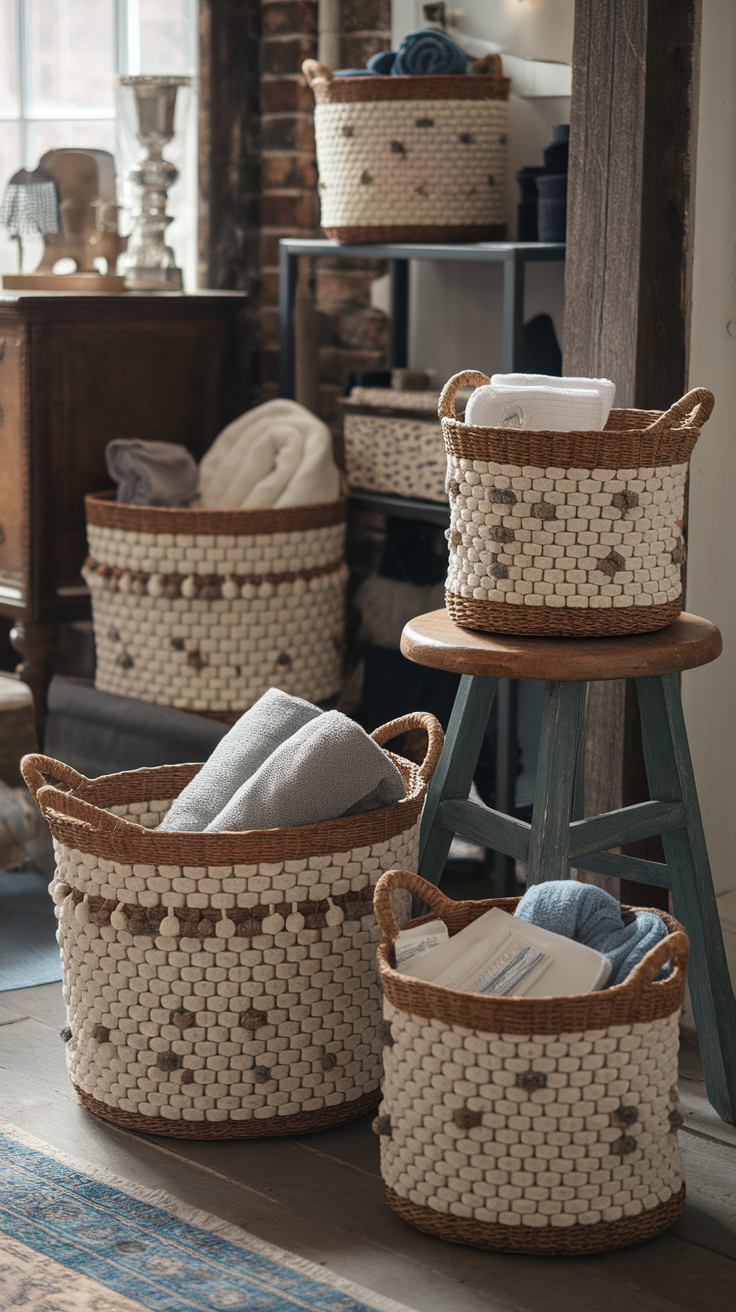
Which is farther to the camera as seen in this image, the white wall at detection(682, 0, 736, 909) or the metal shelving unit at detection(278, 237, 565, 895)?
the metal shelving unit at detection(278, 237, 565, 895)

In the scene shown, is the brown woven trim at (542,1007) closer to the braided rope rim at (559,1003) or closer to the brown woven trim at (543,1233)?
the braided rope rim at (559,1003)

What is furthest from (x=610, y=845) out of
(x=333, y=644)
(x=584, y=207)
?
(x=333, y=644)

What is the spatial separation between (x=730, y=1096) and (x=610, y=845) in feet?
1.14

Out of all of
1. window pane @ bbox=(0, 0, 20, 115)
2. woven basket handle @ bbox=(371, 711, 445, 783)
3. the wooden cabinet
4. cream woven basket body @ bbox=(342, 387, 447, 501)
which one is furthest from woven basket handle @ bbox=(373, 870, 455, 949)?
window pane @ bbox=(0, 0, 20, 115)

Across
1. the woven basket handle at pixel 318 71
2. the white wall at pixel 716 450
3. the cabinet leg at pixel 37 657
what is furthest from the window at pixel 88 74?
the white wall at pixel 716 450

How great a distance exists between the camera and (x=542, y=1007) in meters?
1.45

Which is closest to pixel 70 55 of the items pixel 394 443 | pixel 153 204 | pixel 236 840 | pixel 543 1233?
pixel 153 204

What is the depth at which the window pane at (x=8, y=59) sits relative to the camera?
131 inches

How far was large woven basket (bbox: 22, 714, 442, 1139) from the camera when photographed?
168 cm

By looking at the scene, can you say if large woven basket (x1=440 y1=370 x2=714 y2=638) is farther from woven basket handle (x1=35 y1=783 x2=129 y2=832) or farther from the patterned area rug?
the patterned area rug

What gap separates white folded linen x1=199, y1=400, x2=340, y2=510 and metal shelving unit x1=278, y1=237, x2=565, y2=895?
112mm

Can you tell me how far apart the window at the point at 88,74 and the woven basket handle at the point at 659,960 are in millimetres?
2024

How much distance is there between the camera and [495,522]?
1.70m

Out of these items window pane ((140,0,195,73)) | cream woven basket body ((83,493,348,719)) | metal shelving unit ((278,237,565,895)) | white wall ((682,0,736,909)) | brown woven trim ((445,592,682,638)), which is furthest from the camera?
window pane ((140,0,195,73))
